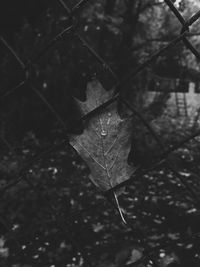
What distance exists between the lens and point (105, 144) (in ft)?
1.54

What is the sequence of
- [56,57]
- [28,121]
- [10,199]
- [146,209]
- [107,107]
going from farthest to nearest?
1. [28,121]
2. [56,57]
3. [146,209]
4. [10,199]
5. [107,107]

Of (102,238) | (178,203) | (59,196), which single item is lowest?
(178,203)

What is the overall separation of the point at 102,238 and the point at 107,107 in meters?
2.34

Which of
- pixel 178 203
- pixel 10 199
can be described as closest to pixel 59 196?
pixel 10 199

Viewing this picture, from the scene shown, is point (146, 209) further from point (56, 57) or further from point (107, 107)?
point (107, 107)

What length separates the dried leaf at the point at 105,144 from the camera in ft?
1.54

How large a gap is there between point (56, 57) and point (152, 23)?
2267mm

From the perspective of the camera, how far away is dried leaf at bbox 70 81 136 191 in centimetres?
47

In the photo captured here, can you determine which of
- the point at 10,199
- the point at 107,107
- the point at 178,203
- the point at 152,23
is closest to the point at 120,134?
the point at 107,107

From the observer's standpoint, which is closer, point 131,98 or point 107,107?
point 107,107

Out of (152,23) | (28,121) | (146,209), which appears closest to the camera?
(146,209)

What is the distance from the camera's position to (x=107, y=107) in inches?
18.3

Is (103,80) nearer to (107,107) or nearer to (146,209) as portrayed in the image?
(107,107)

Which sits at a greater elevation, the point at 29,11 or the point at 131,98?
the point at 29,11
